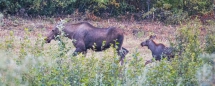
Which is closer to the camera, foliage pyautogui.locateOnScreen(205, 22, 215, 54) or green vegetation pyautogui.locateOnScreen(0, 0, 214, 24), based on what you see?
foliage pyautogui.locateOnScreen(205, 22, 215, 54)

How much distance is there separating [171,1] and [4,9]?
9.12 meters

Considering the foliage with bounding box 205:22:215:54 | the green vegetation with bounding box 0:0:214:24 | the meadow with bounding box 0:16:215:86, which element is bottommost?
the green vegetation with bounding box 0:0:214:24

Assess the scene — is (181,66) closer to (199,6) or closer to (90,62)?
(90,62)

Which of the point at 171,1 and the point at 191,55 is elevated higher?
the point at 191,55

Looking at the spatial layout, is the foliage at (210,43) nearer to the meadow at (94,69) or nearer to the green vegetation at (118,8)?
the meadow at (94,69)

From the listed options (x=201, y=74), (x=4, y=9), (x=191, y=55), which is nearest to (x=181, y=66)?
(x=191, y=55)

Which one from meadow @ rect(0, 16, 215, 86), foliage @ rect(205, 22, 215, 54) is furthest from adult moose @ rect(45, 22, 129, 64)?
meadow @ rect(0, 16, 215, 86)

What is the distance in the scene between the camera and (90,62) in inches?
313

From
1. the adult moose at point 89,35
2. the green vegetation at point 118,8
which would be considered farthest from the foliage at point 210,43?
the green vegetation at point 118,8

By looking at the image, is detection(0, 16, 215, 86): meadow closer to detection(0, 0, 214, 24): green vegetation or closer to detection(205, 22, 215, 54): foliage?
detection(205, 22, 215, 54): foliage

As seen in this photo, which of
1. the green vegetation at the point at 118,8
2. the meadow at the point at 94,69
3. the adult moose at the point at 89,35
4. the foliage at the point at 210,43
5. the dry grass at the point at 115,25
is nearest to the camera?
Answer: the meadow at the point at 94,69

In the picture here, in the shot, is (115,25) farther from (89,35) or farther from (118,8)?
(89,35)

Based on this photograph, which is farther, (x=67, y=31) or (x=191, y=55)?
(x=67, y=31)

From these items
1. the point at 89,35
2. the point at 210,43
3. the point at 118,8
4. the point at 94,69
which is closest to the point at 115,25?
the point at 118,8
